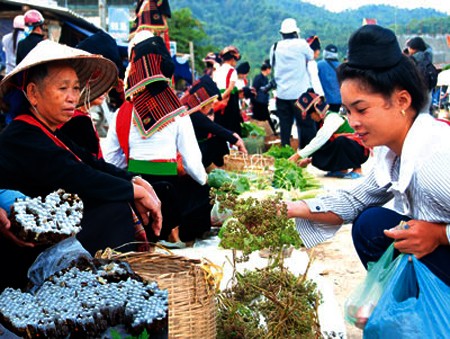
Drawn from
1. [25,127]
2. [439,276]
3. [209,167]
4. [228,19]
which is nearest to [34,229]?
[25,127]

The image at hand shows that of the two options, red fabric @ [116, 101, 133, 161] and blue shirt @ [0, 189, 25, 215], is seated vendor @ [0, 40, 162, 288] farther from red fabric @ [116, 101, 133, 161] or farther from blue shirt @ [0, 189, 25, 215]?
red fabric @ [116, 101, 133, 161]

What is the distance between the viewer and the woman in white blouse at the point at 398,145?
221 cm

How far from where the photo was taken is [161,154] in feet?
14.9

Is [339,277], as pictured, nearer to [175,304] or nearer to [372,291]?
[372,291]

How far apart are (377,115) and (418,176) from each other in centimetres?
28

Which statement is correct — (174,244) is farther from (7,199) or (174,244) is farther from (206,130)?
(7,199)

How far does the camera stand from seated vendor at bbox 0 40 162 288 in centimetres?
282

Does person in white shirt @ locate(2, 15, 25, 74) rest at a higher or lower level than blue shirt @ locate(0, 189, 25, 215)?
lower

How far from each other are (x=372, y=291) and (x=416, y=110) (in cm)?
69

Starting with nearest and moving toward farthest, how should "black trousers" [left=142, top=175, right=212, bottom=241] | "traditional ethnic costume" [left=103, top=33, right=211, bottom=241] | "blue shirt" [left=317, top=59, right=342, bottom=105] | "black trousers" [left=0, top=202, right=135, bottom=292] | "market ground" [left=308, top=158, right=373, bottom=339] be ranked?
"black trousers" [left=0, top=202, right=135, bottom=292]
"market ground" [left=308, top=158, right=373, bottom=339]
"traditional ethnic costume" [left=103, top=33, right=211, bottom=241]
"black trousers" [left=142, top=175, right=212, bottom=241]
"blue shirt" [left=317, top=59, right=342, bottom=105]

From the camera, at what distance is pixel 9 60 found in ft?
29.2

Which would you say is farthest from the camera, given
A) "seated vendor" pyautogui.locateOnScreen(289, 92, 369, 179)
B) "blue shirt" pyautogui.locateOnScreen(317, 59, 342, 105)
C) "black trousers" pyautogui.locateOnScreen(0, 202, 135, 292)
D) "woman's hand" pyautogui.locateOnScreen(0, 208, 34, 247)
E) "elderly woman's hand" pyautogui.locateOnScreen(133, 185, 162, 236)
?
"blue shirt" pyautogui.locateOnScreen(317, 59, 342, 105)

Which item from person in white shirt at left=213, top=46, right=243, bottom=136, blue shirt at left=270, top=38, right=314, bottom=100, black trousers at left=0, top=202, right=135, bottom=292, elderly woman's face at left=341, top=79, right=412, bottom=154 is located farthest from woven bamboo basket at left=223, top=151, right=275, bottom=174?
elderly woman's face at left=341, top=79, right=412, bottom=154

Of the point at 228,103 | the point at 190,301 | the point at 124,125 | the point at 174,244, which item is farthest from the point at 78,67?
the point at 228,103
